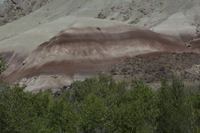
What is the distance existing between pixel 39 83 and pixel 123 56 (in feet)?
96.6

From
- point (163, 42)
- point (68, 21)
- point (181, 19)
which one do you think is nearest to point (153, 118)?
point (163, 42)

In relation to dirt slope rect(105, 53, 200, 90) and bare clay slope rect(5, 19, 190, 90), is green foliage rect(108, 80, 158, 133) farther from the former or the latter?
bare clay slope rect(5, 19, 190, 90)

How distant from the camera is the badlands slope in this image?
63.9 m

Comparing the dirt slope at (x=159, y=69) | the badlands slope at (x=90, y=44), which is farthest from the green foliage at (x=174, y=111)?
the badlands slope at (x=90, y=44)

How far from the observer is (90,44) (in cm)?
7594

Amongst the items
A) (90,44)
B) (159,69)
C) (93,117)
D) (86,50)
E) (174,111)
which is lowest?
(159,69)

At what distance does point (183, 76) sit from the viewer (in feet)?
174

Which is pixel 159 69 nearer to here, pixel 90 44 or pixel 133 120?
pixel 90 44

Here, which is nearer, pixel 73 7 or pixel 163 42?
pixel 163 42

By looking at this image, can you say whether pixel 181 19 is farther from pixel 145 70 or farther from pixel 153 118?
pixel 153 118

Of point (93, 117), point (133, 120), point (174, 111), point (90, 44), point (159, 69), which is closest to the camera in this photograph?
point (174, 111)

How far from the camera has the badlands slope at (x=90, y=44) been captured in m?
63.9

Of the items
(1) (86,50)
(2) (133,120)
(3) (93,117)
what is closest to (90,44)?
(1) (86,50)

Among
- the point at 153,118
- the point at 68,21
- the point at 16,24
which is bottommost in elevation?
the point at 16,24
